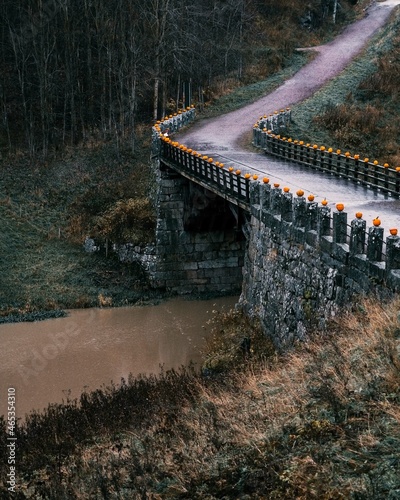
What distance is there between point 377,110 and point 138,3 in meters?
17.1

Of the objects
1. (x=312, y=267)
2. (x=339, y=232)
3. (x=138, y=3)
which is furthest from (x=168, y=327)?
(x=138, y=3)

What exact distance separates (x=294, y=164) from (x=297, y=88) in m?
19.0

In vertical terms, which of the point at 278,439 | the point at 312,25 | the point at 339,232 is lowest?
the point at 278,439

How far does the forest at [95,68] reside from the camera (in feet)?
136

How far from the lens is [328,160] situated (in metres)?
27.8

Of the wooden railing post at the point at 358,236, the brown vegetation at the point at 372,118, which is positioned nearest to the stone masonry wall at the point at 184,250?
the brown vegetation at the point at 372,118

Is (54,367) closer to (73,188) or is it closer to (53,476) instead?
(53,476)

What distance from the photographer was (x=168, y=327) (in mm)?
28156

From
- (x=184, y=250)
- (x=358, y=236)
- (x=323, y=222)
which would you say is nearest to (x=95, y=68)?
(x=184, y=250)

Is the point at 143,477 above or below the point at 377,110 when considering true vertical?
below

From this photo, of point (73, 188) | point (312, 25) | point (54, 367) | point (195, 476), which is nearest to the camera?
point (195, 476)

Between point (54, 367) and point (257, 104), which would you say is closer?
point (54, 367)

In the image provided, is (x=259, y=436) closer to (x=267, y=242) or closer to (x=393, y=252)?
(x=393, y=252)

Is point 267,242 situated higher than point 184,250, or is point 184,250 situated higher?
point 267,242
